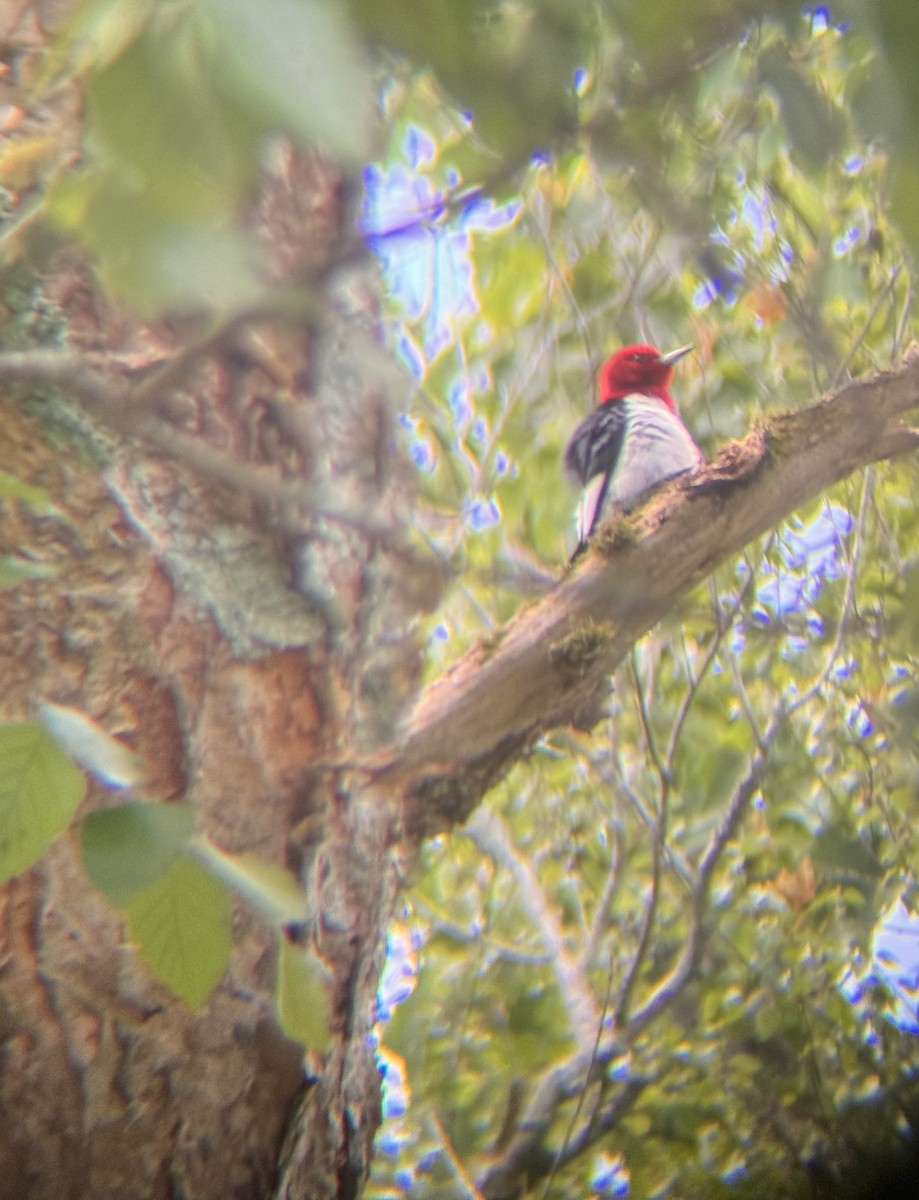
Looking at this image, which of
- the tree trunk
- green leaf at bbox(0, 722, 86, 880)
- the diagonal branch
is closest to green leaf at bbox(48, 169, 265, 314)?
green leaf at bbox(0, 722, 86, 880)

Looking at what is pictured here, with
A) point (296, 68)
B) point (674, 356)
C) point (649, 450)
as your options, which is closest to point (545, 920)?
point (649, 450)

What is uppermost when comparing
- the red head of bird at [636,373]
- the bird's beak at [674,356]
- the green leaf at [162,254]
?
the red head of bird at [636,373]

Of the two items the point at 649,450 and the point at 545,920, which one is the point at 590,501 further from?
the point at 545,920

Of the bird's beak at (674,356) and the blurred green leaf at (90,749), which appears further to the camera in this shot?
the bird's beak at (674,356)

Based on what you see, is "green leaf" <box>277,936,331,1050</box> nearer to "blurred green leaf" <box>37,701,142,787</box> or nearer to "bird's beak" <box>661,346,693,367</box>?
"blurred green leaf" <box>37,701,142,787</box>

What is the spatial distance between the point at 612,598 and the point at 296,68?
0.74m

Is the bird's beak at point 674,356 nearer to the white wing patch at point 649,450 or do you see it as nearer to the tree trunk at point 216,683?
the white wing patch at point 649,450

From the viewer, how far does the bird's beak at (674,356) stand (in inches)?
70.0

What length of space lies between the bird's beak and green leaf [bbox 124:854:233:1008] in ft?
5.28

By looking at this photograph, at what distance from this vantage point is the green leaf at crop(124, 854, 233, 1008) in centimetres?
31

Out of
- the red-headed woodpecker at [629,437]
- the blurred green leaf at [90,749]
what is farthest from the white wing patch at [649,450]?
the blurred green leaf at [90,749]

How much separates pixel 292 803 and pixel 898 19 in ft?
2.22

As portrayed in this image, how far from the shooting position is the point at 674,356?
1815 mm

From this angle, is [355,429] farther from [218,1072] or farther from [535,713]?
[218,1072]
